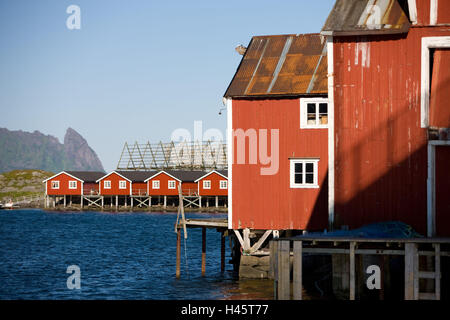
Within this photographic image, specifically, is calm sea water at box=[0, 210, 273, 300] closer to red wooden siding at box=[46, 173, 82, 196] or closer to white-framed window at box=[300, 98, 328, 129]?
white-framed window at box=[300, 98, 328, 129]

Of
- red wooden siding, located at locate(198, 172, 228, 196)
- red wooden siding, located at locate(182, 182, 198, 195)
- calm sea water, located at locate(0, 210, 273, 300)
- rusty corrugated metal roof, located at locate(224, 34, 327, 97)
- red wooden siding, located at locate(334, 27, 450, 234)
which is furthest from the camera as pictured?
red wooden siding, located at locate(182, 182, 198, 195)

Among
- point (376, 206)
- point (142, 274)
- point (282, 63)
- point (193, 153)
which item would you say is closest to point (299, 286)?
point (376, 206)

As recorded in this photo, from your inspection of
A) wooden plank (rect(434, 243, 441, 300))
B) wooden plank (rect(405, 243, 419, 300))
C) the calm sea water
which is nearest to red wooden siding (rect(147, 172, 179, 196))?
the calm sea water

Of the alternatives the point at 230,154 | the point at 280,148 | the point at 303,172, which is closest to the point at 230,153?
the point at 230,154

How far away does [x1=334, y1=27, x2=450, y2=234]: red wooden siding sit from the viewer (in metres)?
24.1

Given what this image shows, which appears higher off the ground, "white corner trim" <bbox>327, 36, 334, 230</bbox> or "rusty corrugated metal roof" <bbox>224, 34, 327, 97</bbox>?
"rusty corrugated metal roof" <bbox>224, 34, 327, 97</bbox>

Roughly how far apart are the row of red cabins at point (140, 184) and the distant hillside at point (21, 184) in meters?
48.3

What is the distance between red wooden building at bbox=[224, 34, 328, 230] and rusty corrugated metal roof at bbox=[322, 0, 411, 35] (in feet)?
20.4

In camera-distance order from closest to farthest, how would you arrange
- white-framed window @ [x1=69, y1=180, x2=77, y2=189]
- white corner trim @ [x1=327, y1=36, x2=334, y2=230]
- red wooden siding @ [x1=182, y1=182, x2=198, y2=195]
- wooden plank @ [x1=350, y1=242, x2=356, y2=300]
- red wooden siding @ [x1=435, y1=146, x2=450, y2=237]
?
wooden plank @ [x1=350, y1=242, x2=356, y2=300]
red wooden siding @ [x1=435, y1=146, x2=450, y2=237]
white corner trim @ [x1=327, y1=36, x2=334, y2=230]
red wooden siding @ [x1=182, y1=182, x2=198, y2=195]
white-framed window @ [x1=69, y1=180, x2=77, y2=189]

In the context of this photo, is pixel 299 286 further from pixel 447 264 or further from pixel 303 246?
pixel 447 264

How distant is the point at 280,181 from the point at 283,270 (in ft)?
36.2

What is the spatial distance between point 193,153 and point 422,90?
404 ft

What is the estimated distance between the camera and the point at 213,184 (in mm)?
106625

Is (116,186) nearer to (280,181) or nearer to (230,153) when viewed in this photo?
(230,153)
